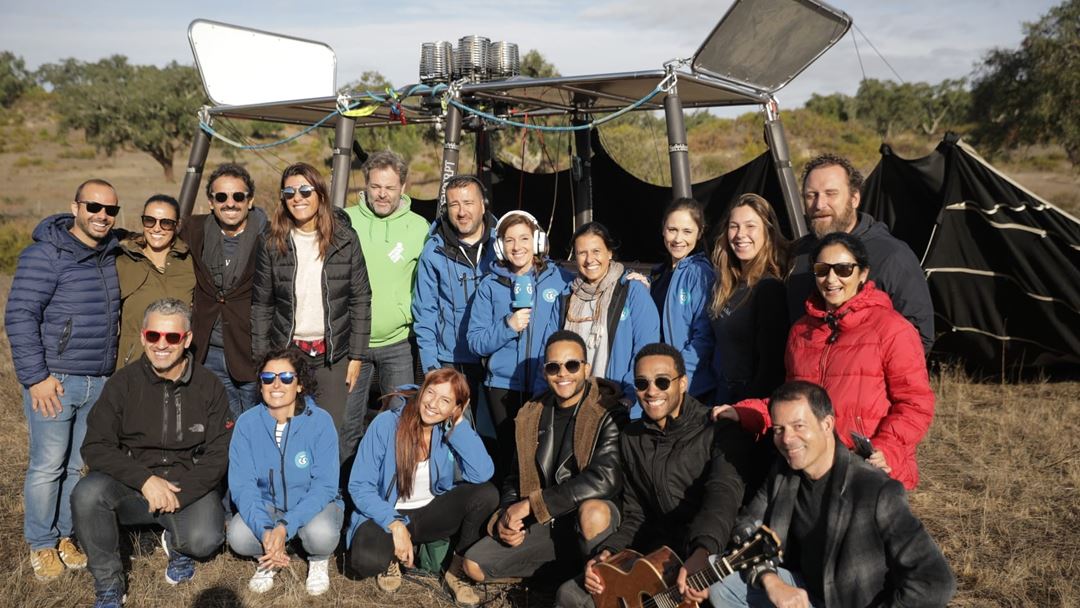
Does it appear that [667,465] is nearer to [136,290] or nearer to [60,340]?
[136,290]

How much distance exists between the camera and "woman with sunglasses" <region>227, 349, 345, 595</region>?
13.6 ft

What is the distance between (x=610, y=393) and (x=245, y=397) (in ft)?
6.53

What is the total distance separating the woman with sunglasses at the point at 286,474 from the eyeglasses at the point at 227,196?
0.86 meters

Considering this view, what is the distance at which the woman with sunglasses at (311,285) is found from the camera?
440 cm

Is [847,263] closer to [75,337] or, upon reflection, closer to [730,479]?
[730,479]

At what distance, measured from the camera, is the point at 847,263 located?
3381mm

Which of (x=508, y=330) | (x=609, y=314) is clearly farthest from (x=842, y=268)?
(x=508, y=330)

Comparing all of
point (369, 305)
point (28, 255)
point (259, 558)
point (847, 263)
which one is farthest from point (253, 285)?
point (847, 263)

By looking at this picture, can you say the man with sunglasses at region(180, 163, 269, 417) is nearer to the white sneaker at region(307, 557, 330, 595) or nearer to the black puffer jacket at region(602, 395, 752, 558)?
the white sneaker at region(307, 557, 330, 595)

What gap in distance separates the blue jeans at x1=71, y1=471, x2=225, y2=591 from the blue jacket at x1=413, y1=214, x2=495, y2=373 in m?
1.31

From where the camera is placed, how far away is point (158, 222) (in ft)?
14.4

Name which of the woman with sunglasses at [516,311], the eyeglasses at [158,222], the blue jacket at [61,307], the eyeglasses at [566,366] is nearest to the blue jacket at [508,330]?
the woman with sunglasses at [516,311]

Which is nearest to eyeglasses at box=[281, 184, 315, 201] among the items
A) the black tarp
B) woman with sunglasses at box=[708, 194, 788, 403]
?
woman with sunglasses at box=[708, 194, 788, 403]

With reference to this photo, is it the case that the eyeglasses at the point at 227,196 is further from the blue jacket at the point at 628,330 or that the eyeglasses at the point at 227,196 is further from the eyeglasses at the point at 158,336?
the blue jacket at the point at 628,330
